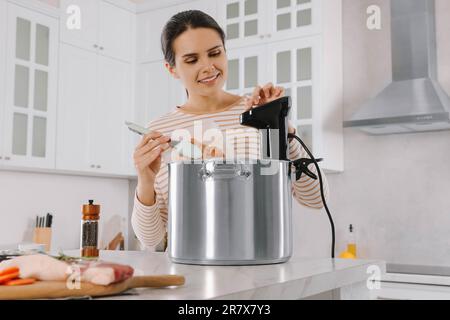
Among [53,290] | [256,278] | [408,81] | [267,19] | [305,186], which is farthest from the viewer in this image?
[267,19]

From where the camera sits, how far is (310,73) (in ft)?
8.80

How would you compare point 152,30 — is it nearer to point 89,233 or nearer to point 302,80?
point 302,80

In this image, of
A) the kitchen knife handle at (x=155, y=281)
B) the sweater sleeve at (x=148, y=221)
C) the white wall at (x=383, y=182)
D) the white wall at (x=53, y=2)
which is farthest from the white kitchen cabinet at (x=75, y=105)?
the kitchen knife handle at (x=155, y=281)

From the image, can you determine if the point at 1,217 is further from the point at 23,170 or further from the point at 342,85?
the point at 342,85

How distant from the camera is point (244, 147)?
1.49 meters

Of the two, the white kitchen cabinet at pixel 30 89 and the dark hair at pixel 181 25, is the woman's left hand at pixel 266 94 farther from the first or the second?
the white kitchen cabinet at pixel 30 89

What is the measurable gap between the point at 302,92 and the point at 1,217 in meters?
1.69

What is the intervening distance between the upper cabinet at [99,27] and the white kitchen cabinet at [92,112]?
0.05m

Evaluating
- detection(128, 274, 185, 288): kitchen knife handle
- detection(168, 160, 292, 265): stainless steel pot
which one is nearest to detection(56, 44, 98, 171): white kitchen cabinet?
detection(168, 160, 292, 265): stainless steel pot

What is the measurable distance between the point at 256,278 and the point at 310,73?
209 cm

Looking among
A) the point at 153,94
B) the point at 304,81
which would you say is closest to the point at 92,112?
the point at 153,94

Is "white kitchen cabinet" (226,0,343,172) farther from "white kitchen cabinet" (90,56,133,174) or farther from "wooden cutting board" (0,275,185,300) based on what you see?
"wooden cutting board" (0,275,185,300)

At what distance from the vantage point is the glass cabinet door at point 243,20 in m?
2.84

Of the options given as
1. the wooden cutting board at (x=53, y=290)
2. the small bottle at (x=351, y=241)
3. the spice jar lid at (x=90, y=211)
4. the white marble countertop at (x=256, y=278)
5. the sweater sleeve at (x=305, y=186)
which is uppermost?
the sweater sleeve at (x=305, y=186)
